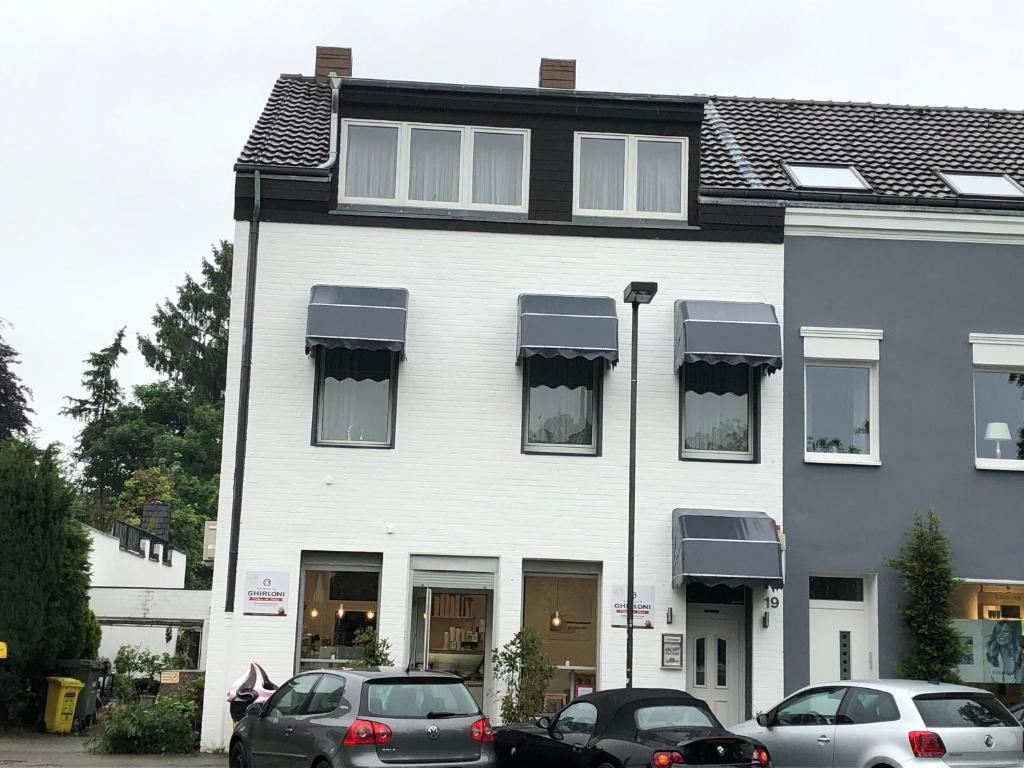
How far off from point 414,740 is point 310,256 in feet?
30.5

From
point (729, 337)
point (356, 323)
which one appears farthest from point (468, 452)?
point (729, 337)

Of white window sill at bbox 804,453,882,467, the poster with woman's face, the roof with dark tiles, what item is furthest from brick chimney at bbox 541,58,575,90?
the poster with woman's face

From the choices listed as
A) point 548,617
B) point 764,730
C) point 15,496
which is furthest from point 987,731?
point 15,496

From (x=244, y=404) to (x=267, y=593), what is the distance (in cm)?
282

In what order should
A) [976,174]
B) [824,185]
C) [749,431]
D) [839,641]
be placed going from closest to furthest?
1. [839,641]
2. [749,431]
3. [824,185]
4. [976,174]

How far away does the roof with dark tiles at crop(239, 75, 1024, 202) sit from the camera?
20.8m

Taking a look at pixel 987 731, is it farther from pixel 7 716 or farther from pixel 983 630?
pixel 7 716

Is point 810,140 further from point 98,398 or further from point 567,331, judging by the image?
point 98,398

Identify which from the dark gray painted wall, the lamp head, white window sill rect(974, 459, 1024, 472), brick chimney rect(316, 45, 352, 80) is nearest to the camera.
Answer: the lamp head

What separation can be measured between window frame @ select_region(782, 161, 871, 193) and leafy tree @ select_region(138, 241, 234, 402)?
47574mm

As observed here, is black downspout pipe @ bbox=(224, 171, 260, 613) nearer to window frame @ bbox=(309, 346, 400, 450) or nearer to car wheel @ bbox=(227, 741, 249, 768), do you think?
window frame @ bbox=(309, 346, 400, 450)

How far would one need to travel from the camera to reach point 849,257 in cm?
2025

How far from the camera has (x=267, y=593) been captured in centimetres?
1889

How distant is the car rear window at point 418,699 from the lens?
42.0ft
